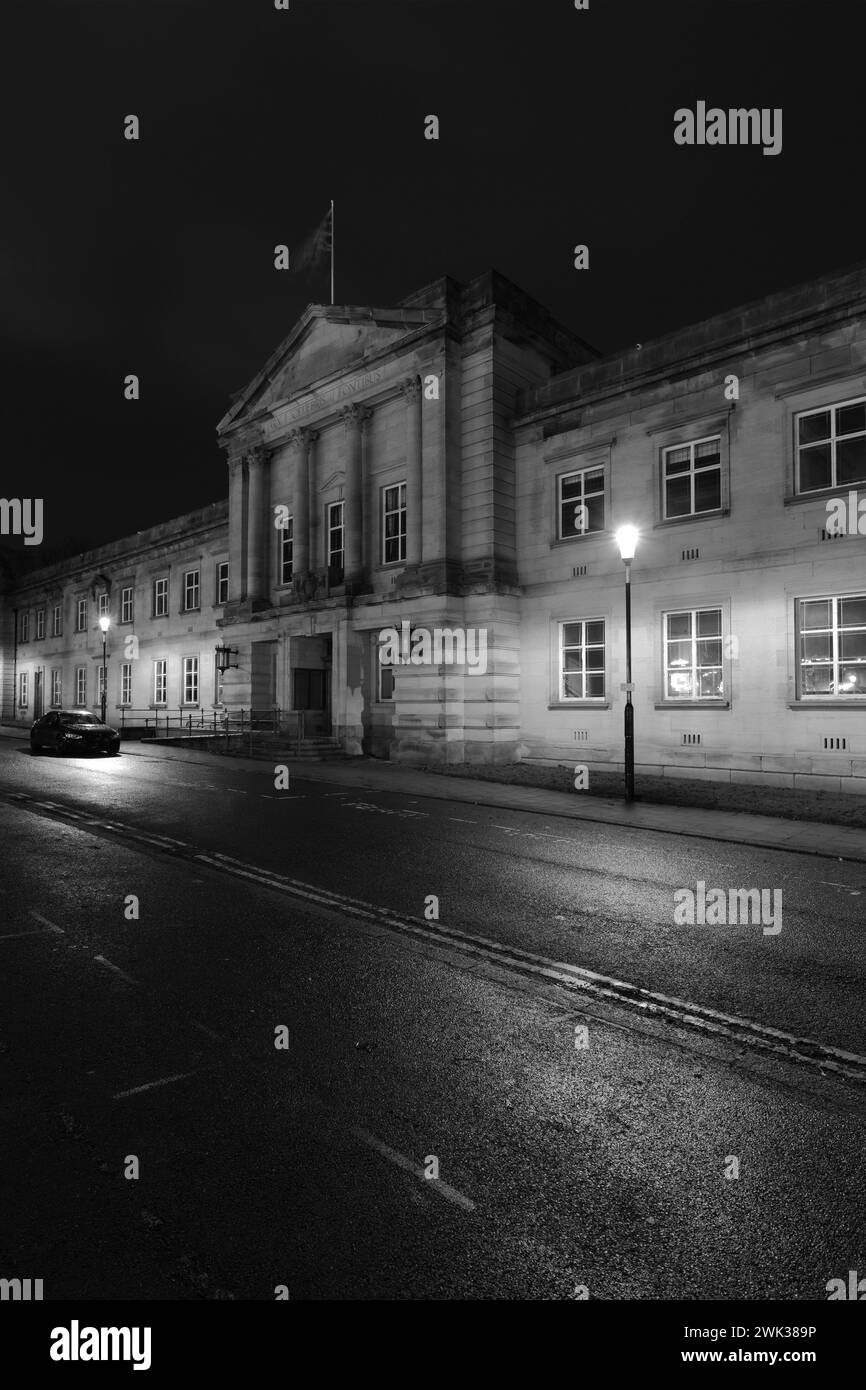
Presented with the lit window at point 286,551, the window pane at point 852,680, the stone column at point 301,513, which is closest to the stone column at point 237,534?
the lit window at point 286,551

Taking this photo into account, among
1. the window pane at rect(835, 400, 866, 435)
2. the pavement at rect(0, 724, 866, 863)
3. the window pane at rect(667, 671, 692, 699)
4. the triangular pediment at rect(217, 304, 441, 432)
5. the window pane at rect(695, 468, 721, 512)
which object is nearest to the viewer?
the pavement at rect(0, 724, 866, 863)

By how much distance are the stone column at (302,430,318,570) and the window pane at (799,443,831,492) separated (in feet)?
54.1

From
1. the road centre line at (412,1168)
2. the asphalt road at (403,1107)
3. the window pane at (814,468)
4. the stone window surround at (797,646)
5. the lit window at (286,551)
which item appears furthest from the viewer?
the lit window at (286,551)

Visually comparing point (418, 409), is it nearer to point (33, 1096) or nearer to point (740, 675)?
point (740, 675)

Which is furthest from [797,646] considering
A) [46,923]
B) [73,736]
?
[73,736]

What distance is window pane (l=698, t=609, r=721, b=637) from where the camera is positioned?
1855 centimetres

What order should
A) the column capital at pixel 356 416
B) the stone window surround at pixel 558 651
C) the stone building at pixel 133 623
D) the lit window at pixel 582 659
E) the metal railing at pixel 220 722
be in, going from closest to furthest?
the stone window surround at pixel 558 651, the lit window at pixel 582 659, the column capital at pixel 356 416, the metal railing at pixel 220 722, the stone building at pixel 133 623

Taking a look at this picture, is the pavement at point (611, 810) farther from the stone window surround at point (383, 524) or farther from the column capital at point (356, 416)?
the column capital at point (356, 416)

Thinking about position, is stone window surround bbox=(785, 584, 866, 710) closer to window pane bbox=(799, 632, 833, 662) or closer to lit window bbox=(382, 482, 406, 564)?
window pane bbox=(799, 632, 833, 662)

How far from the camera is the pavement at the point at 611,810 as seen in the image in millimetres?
11477

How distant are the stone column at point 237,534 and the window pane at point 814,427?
817 inches

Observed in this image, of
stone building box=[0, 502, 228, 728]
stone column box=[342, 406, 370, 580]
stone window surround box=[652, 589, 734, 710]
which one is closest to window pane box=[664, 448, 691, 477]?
stone window surround box=[652, 589, 734, 710]

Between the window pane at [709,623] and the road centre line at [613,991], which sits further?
the window pane at [709,623]
